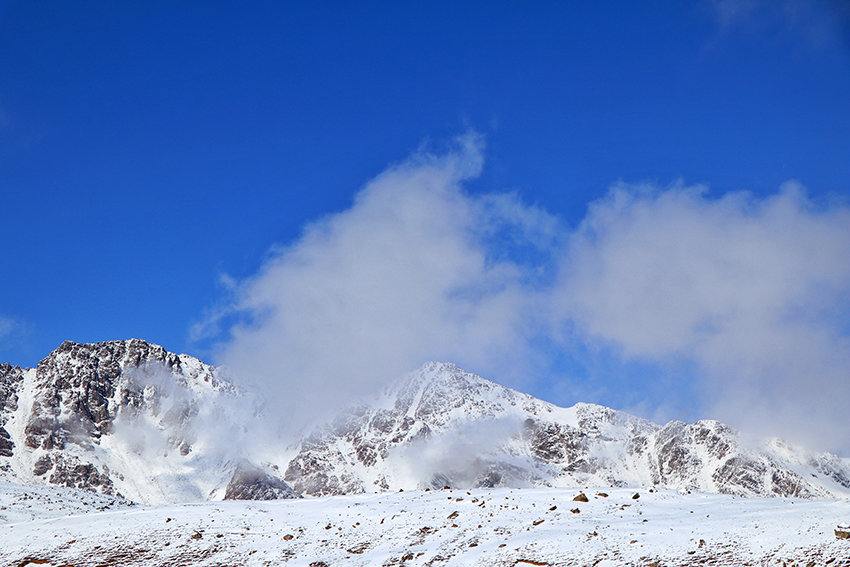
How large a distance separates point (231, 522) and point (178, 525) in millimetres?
3376

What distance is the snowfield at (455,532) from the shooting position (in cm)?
3012

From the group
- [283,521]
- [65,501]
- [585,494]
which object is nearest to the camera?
[283,521]

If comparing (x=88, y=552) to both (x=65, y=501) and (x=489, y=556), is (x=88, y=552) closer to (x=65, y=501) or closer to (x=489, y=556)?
(x=65, y=501)

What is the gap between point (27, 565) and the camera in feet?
109

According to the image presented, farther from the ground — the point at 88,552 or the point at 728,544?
the point at 88,552

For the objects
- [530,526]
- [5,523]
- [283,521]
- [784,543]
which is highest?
[5,523]

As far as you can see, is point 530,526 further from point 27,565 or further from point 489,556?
point 27,565

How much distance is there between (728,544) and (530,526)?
35.8 feet

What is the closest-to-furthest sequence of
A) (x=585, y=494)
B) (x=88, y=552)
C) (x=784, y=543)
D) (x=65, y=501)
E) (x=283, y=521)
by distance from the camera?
1. (x=784, y=543)
2. (x=88, y=552)
3. (x=283, y=521)
4. (x=585, y=494)
5. (x=65, y=501)

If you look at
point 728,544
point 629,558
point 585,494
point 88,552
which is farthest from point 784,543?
point 88,552

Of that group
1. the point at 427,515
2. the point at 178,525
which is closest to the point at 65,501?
the point at 178,525

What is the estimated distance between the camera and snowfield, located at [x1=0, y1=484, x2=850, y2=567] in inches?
1186

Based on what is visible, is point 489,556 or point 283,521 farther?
point 283,521

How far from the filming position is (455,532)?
119 ft
